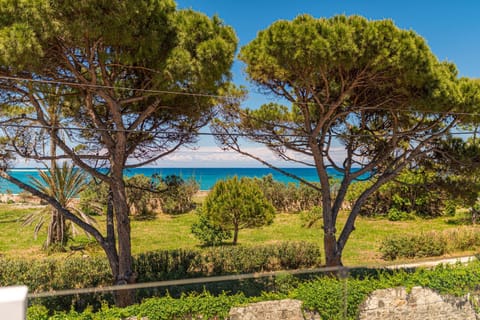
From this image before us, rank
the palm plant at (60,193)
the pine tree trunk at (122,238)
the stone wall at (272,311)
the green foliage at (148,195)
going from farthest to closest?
1. the palm plant at (60,193)
2. the green foliage at (148,195)
3. the pine tree trunk at (122,238)
4. the stone wall at (272,311)

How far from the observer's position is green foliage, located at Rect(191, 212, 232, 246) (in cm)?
1013

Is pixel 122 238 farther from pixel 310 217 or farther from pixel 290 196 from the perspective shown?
pixel 290 196

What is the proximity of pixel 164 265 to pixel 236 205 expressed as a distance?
2.73m

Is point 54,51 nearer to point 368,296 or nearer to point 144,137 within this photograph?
Answer: point 144,137

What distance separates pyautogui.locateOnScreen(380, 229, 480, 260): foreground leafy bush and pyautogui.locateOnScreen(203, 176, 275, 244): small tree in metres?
3.01

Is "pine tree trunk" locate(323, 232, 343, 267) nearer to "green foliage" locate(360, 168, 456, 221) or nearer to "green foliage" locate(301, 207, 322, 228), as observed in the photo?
Answer: "green foliage" locate(301, 207, 322, 228)

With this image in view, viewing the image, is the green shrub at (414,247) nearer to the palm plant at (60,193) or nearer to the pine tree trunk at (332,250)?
the pine tree trunk at (332,250)

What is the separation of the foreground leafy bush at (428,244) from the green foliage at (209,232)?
433cm

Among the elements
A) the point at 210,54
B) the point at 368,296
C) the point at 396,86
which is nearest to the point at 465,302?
the point at 368,296

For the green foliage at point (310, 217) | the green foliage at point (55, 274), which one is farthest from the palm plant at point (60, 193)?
the green foliage at point (310, 217)

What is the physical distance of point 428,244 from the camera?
8.36m

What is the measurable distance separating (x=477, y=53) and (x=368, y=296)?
7.49m

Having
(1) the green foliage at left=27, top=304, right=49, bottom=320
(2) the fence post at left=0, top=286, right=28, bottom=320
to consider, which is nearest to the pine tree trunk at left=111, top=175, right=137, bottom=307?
(1) the green foliage at left=27, top=304, right=49, bottom=320

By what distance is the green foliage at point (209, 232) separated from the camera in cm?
1013
